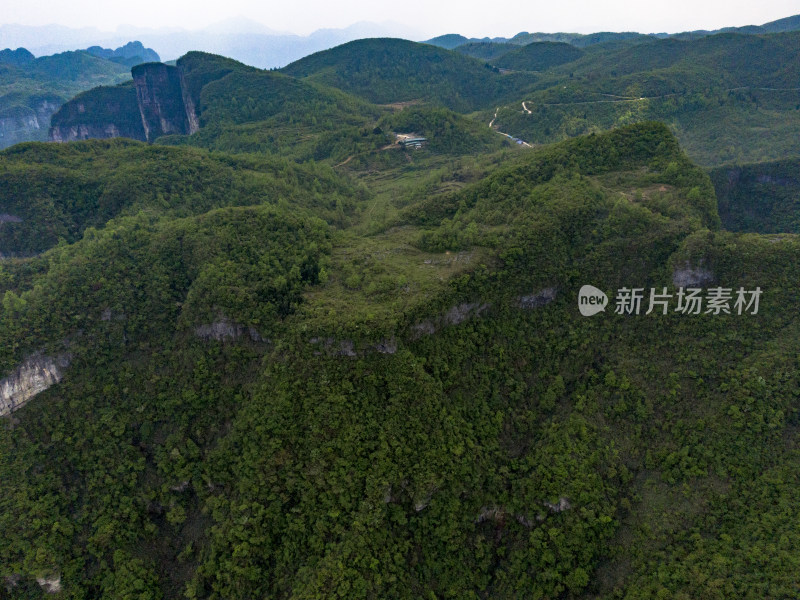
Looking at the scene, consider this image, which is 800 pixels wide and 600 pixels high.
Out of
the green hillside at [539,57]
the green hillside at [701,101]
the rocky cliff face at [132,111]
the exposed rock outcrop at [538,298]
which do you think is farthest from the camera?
the green hillside at [539,57]

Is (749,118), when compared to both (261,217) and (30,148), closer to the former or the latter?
(261,217)

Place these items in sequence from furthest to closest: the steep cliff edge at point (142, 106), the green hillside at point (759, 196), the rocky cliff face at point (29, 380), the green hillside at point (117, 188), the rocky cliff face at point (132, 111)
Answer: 1. the rocky cliff face at point (132, 111)
2. the steep cliff edge at point (142, 106)
3. the green hillside at point (759, 196)
4. the green hillside at point (117, 188)
5. the rocky cliff face at point (29, 380)

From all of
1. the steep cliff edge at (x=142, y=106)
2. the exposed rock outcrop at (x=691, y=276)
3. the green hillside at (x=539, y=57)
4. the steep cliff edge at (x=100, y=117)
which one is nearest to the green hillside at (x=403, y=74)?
the green hillside at (x=539, y=57)

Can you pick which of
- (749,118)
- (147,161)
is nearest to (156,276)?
(147,161)

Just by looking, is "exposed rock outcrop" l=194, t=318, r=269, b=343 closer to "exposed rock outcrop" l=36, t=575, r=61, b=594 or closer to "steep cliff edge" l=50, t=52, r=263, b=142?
"exposed rock outcrop" l=36, t=575, r=61, b=594

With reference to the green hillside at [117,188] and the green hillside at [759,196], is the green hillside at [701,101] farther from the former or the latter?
the green hillside at [117,188]

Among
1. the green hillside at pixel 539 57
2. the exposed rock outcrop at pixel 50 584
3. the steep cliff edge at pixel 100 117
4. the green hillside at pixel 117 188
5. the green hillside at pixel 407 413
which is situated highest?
the green hillside at pixel 539 57
